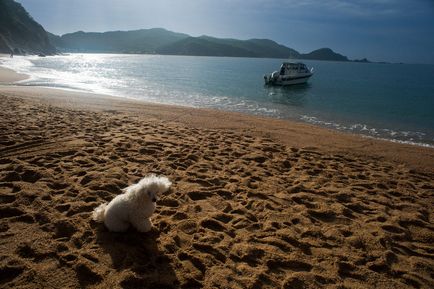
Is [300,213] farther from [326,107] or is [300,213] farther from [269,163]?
[326,107]

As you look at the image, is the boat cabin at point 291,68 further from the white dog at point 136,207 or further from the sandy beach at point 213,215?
the white dog at point 136,207

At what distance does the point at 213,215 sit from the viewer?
4.48 meters

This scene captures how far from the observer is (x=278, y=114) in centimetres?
1864

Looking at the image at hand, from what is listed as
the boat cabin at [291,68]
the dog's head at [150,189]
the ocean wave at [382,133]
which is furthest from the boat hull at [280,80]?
the dog's head at [150,189]

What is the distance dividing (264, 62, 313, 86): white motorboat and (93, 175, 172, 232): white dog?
3589cm

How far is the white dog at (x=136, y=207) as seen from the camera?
3508 mm

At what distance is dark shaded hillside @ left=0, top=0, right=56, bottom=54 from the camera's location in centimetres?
10682

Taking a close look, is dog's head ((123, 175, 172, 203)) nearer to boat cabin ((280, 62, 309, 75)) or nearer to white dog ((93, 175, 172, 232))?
white dog ((93, 175, 172, 232))

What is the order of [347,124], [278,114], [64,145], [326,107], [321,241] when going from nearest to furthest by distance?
[321,241]
[64,145]
[347,124]
[278,114]
[326,107]

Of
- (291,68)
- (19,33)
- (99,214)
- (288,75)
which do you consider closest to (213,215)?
(99,214)

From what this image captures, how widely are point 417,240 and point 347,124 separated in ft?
44.9

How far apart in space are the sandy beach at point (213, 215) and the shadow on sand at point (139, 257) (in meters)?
0.01

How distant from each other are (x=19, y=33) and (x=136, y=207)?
149281mm

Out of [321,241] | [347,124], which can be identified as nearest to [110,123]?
[321,241]
